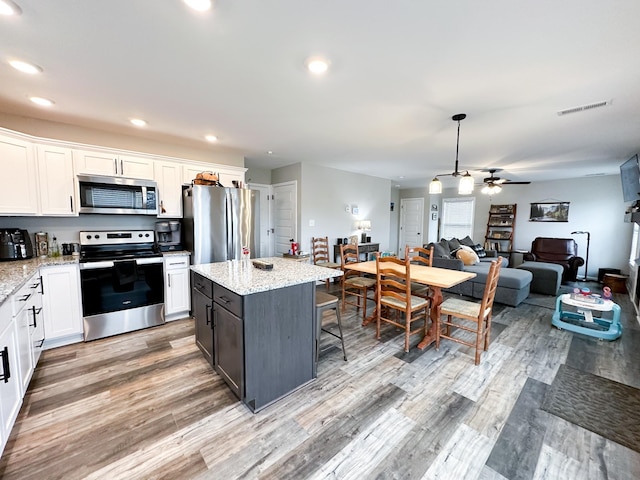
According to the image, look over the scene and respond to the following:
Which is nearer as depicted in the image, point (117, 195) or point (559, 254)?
point (117, 195)

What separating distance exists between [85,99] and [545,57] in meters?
3.73

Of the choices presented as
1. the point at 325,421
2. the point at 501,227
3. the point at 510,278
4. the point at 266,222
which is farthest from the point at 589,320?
the point at 266,222

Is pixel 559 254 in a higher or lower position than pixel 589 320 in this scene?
higher

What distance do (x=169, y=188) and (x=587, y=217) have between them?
8.99 metres

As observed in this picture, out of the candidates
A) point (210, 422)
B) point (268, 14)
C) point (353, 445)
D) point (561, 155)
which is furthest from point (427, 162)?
point (210, 422)

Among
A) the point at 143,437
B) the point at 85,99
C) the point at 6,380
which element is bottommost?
the point at 143,437

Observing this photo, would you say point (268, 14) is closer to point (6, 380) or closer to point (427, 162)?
point (6, 380)

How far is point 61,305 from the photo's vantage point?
110 inches

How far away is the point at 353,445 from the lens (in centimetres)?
166

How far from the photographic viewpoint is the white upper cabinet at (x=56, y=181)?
289 centimetres

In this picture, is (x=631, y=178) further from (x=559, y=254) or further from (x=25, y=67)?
(x=25, y=67)

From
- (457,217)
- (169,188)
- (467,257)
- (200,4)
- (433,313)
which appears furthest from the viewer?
(457,217)

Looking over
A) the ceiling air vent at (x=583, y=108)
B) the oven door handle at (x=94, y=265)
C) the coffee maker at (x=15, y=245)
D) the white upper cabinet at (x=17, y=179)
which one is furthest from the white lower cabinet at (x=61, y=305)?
the ceiling air vent at (x=583, y=108)

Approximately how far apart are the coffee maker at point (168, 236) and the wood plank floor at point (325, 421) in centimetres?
140
